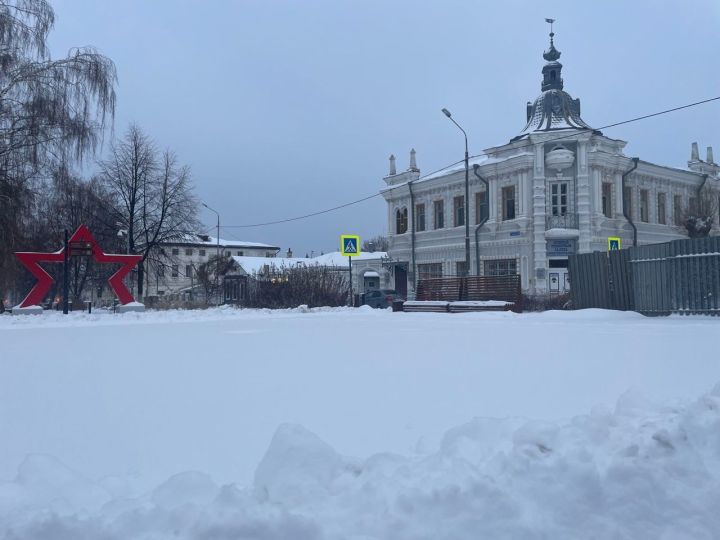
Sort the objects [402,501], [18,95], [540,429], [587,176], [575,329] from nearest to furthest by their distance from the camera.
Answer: [402,501] < [540,429] < [575,329] < [18,95] < [587,176]

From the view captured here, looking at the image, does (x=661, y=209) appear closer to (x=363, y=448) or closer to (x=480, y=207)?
(x=480, y=207)

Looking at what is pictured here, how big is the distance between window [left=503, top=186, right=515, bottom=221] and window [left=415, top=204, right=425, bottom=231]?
6762 millimetres

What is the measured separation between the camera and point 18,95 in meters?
17.3

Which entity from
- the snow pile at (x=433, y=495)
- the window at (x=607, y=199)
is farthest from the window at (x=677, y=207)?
the snow pile at (x=433, y=495)

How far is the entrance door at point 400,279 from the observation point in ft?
133

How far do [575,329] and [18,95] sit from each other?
16.5 m

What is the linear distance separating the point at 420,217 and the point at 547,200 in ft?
32.3

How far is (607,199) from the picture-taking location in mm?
33125

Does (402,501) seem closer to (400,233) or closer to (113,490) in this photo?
(113,490)

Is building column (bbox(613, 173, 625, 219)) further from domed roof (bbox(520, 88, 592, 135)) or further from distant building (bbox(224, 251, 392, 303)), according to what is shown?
distant building (bbox(224, 251, 392, 303))

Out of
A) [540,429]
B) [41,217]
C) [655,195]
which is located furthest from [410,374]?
[655,195]

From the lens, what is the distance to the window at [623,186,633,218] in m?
34.1

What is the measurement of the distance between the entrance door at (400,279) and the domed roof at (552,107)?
1202 centimetres

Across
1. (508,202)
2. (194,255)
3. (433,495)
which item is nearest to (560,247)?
(508,202)
